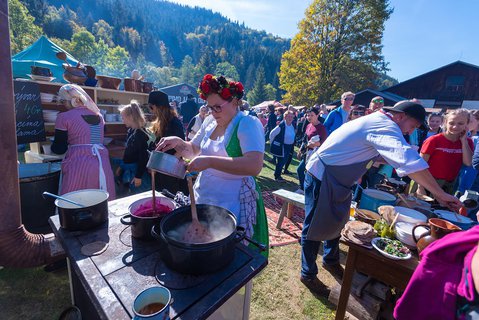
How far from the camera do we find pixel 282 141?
6.76m

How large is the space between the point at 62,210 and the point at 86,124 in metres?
1.66

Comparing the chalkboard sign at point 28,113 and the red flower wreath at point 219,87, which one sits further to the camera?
the chalkboard sign at point 28,113

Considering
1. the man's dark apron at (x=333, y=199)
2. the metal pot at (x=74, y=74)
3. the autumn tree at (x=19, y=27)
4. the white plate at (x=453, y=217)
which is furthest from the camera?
the autumn tree at (x=19, y=27)

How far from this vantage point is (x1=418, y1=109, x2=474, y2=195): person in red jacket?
11.0 ft

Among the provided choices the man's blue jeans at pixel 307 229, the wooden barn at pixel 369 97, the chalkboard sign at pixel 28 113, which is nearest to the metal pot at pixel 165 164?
the man's blue jeans at pixel 307 229

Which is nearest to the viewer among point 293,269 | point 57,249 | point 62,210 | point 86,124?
point 62,210

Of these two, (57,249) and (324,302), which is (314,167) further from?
(57,249)

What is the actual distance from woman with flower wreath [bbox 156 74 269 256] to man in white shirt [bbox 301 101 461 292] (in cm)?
75

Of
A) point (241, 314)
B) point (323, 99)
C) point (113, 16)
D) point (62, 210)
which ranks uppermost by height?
point (113, 16)

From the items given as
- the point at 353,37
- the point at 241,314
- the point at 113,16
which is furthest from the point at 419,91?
the point at 113,16

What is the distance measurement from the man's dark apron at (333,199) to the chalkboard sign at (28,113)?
4.19 m

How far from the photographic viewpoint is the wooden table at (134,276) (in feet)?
3.37

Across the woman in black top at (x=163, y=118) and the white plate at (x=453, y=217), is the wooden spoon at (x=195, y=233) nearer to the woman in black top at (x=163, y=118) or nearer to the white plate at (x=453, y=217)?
the white plate at (x=453, y=217)

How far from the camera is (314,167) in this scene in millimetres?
2512
